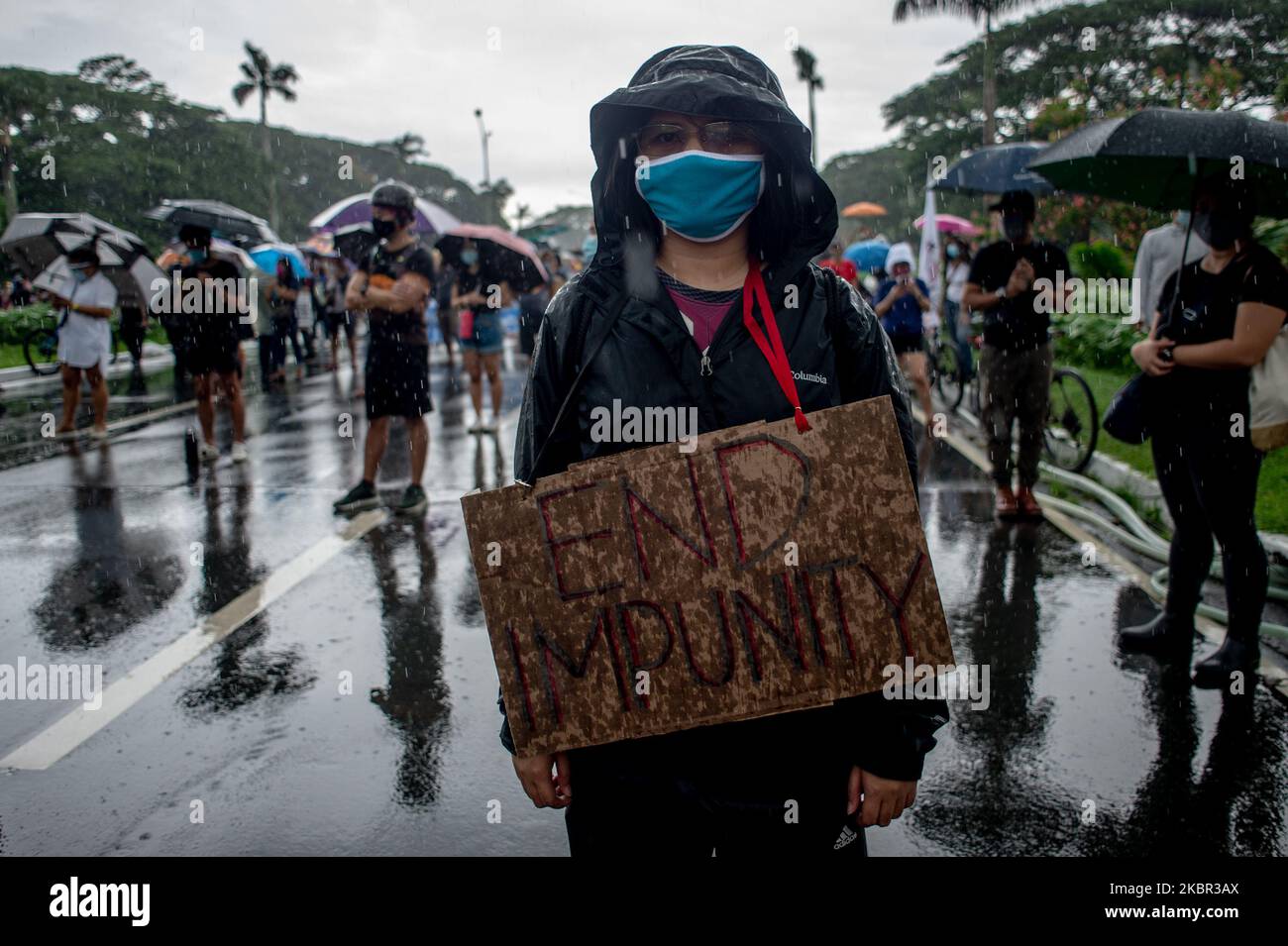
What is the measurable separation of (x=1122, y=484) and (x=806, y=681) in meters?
6.86

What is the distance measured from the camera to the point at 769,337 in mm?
1847

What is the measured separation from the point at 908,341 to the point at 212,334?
20.2 feet

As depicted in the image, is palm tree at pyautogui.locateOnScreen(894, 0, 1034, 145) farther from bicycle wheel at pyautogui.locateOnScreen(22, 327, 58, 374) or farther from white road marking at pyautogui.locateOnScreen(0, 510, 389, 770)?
white road marking at pyautogui.locateOnScreen(0, 510, 389, 770)

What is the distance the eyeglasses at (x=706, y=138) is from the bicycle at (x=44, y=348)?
669 inches

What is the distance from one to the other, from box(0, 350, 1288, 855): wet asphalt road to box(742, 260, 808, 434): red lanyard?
190cm

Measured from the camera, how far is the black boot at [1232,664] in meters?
4.19

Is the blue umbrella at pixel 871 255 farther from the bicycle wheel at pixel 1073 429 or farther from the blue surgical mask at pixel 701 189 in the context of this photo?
the blue surgical mask at pixel 701 189

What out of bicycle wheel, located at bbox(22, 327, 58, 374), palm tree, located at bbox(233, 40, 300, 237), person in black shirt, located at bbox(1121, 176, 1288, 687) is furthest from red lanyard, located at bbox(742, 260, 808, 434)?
palm tree, located at bbox(233, 40, 300, 237)

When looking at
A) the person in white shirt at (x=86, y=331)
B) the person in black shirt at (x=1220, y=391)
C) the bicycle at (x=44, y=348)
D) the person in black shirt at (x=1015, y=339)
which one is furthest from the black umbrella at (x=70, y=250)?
the person in black shirt at (x=1220, y=391)

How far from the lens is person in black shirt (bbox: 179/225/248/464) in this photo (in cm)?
881

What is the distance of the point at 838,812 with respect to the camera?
1866mm

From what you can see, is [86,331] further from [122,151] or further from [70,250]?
[122,151]

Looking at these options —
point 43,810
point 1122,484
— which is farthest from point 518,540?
point 1122,484

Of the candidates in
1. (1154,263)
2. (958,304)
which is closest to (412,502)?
(1154,263)
